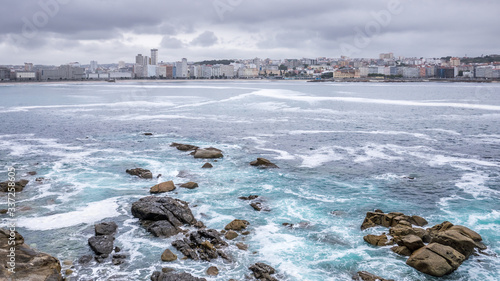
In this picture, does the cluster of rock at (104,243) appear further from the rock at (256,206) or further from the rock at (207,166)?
the rock at (207,166)

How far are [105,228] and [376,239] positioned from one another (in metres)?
11.6

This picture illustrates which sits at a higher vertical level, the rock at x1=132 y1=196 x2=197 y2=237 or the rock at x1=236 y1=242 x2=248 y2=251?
the rock at x1=132 y1=196 x2=197 y2=237

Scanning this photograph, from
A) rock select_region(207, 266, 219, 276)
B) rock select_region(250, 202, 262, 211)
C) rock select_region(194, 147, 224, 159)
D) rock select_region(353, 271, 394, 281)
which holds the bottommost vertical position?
rock select_region(353, 271, 394, 281)

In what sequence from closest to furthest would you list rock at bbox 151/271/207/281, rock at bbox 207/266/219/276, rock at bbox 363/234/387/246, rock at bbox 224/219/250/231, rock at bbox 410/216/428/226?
rock at bbox 151/271/207/281, rock at bbox 207/266/219/276, rock at bbox 363/234/387/246, rock at bbox 224/219/250/231, rock at bbox 410/216/428/226

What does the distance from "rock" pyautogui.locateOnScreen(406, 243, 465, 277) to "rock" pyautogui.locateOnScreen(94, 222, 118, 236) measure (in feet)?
40.0

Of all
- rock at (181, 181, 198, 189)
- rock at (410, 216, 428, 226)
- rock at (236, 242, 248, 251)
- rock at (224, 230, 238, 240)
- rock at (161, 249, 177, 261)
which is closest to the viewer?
rock at (161, 249, 177, 261)

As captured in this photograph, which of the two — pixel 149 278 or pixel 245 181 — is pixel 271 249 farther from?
pixel 245 181

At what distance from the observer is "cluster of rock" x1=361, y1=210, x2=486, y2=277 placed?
14180 mm

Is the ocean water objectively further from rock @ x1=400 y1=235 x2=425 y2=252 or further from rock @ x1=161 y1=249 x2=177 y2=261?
rock @ x1=400 y1=235 x2=425 y2=252

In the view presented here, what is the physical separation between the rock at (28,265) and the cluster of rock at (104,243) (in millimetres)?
1780

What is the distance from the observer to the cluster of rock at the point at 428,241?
1418cm

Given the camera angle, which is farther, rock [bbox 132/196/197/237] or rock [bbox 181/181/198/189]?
rock [bbox 181/181/198/189]

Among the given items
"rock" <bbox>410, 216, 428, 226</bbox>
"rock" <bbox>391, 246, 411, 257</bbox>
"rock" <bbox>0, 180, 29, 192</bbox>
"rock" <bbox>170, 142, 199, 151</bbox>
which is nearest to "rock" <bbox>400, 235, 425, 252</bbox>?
"rock" <bbox>391, 246, 411, 257</bbox>

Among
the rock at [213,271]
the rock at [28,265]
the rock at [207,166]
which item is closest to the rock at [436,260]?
the rock at [213,271]
